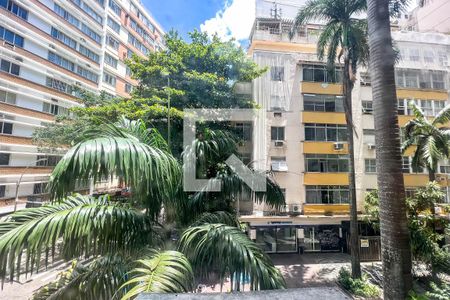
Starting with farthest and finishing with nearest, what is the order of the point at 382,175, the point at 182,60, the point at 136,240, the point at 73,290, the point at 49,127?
the point at 49,127, the point at 182,60, the point at 382,175, the point at 136,240, the point at 73,290

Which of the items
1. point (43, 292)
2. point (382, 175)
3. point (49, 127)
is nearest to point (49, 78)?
point (49, 127)

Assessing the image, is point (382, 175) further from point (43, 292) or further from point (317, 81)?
point (317, 81)

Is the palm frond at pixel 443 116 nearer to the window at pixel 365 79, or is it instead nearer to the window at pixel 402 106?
the window at pixel 402 106

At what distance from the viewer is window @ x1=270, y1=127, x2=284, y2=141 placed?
1911cm

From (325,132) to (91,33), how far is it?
2979 cm

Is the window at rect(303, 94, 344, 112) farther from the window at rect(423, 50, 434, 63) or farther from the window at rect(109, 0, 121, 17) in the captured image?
the window at rect(109, 0, 121, 17)

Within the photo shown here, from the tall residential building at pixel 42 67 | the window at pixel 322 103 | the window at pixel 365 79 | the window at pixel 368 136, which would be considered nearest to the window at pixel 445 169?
the window at pixel 368 136

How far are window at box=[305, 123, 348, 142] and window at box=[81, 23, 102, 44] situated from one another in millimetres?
28086

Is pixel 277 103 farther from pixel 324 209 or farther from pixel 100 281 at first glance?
pixel 100 281

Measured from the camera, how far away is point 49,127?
2109cm

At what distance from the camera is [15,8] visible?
2241 centimetres

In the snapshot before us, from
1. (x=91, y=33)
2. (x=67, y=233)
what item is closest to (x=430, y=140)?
(x=67, y=233)

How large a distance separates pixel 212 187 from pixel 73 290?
8.28 feet

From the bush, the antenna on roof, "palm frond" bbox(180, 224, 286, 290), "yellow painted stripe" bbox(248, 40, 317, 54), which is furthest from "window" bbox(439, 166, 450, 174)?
"palm frond" bbox(180, 224, 286, 290)
